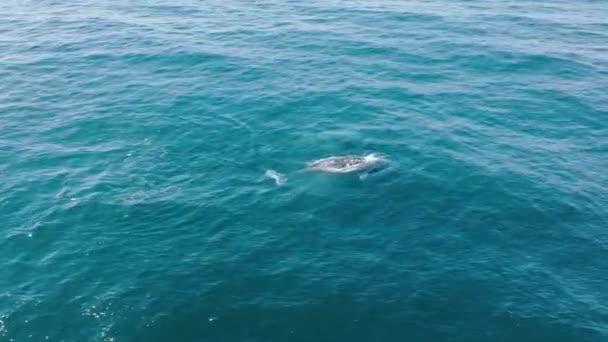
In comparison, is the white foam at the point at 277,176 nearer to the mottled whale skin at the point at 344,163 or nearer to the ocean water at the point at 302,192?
the ocean water at the point at 302,192

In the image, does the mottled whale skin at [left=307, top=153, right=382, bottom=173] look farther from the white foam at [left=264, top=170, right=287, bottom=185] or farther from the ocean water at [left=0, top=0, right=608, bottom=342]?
the white foam at [left=264, top=170, right=287, bottom=185]

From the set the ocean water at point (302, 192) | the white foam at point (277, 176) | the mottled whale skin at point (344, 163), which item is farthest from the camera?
the mottled whale skin at point (344, 163)

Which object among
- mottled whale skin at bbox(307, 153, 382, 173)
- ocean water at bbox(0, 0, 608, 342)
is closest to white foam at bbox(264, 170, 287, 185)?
ocean water at bbox(0, 0, 608, 342)

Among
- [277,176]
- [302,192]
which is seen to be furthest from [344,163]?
[277,176]

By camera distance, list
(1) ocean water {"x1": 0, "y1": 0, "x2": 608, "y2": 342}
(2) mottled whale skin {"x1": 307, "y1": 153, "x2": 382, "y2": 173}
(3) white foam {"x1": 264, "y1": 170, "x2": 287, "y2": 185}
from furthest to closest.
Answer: (2) mottled whale skin {"x1": 307, "y1": 153, "x2": 382, "y2": 173} < (3) white foam {"x1": 264, "y1": 170, "x2": 287, "y2": 185} < (1) ocean water {"x1": 0, "y1": 0, "x2": 608, "y2": 342}

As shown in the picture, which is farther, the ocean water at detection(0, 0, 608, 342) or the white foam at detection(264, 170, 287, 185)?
the white foam at detection(264, 170, 287, 185)

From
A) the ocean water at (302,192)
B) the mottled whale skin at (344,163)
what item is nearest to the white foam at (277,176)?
the ocean water at (302,192)

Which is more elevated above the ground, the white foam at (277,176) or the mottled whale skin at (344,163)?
the mottled whale skin at (344,163)

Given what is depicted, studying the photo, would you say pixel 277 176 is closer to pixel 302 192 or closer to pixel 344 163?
pixel 302 192

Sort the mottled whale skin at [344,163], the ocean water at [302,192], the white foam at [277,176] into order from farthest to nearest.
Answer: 1. the mottled whale skin at [344,163]
2. the white foam at [277,176]
3. the ocean water at [302,192]
